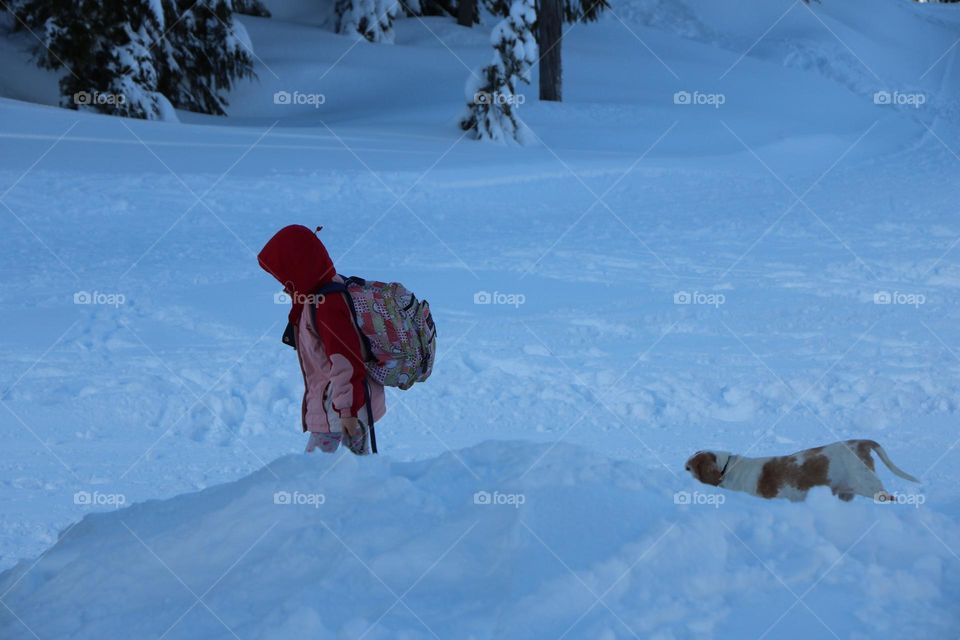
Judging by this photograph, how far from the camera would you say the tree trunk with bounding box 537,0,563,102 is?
64.2ft

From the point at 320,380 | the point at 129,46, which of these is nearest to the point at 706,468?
the point at 320,380

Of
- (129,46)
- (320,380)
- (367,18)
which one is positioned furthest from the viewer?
(367,18)

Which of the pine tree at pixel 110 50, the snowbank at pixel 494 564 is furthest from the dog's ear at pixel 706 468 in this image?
the pine tree at pixel 110 50

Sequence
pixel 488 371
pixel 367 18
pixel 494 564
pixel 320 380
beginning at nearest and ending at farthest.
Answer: pixel 494 564, pixel 320 380, pixel 488 371, pixel 367 18

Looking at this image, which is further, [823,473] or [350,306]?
[823,473]

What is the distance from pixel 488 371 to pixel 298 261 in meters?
3.13

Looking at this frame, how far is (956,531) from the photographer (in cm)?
370

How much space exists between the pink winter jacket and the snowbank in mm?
572

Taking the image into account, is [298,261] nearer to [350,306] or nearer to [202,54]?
[350,306]

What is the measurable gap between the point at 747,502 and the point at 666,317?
503cm

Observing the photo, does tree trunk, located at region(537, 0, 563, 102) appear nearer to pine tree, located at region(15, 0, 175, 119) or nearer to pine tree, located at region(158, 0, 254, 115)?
pine tree, located at region(158, 0, 254, 115)

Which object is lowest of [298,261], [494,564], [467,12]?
[467,12]

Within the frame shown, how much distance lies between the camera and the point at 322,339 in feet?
14.8

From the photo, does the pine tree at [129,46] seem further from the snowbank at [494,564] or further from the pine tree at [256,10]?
the snowbank at [494,564]
